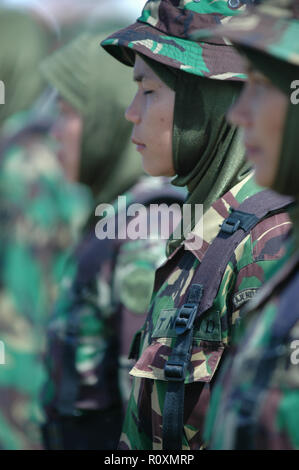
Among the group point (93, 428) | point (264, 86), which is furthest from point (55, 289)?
point (264, 86)

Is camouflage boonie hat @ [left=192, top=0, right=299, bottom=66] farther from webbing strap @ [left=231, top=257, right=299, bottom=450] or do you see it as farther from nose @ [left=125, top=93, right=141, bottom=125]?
nose @ [left=125, top=93, right=141, bottom=125]

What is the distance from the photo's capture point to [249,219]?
8.93ft

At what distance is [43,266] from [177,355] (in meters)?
3.84

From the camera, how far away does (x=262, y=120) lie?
206 centimetres

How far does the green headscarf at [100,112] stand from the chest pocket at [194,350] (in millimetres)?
2081

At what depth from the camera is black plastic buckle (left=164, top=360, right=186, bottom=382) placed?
8.61 feet

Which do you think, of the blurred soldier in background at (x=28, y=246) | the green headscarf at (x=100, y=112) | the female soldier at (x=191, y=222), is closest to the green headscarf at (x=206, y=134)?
the female soldier at (x=191, y=222)

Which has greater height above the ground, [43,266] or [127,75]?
[127,75]

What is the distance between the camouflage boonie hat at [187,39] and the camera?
295 cm

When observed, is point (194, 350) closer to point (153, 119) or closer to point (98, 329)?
point (153, 119)

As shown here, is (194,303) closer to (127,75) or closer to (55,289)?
(127,75)

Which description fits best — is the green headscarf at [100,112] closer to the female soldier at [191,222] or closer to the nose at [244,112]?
the female soldier at [191,222]

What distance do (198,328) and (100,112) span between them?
2568 mm

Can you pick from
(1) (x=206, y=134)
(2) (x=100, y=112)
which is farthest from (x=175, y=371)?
(2) (x=100, y=112)
